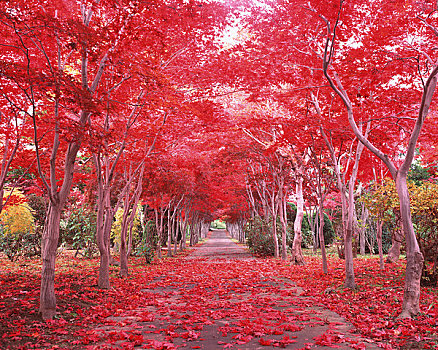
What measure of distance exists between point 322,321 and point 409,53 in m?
5.94

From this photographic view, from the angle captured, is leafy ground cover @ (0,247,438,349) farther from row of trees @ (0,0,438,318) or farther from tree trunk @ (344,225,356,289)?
row of trees @ (0,0,438,318)

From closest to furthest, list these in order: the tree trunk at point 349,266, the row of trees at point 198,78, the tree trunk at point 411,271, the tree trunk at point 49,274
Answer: the tree trunk at point 411,271 < the tree trunk at point 49,274 < the row of trees at point 198,78 < the tree trunk at point 349,266

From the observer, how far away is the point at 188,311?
6914 millimetres

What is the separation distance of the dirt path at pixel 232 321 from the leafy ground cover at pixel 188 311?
0.07ft

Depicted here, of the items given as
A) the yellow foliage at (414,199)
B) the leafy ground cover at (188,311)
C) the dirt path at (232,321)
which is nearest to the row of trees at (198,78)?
the yellow foliage at (414,199)

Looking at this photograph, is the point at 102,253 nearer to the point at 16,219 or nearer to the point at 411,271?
the point at 411,271

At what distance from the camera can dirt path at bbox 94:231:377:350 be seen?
4668 mm

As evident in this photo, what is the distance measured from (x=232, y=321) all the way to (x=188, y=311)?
4.24ft

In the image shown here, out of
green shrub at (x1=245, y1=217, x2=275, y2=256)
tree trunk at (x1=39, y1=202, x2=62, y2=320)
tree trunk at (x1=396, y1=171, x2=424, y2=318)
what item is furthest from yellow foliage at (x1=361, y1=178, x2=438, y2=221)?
green shrub at (x1=245, y1=217, x2=275, y2=256)

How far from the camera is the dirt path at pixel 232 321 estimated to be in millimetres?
4668

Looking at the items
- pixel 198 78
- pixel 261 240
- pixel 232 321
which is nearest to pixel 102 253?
pixel 232 321

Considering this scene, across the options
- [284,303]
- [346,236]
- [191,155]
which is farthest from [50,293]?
[191,155]

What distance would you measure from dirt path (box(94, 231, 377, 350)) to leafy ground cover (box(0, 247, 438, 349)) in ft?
0.07

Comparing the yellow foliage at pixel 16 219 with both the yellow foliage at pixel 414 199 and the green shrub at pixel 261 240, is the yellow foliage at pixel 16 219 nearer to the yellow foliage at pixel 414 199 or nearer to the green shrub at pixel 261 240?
the green shrub at pixel 261 240
